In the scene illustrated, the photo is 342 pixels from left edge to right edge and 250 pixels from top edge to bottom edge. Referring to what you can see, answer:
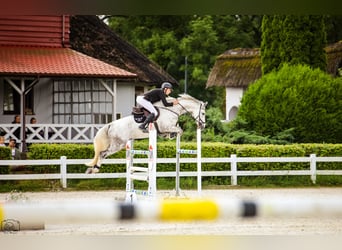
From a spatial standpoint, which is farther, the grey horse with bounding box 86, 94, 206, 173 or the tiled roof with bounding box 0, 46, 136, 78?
the tiled roof with bounding box 0, 46, 136, 78

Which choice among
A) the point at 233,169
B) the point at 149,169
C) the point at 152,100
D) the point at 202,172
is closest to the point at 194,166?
the point at 202,172

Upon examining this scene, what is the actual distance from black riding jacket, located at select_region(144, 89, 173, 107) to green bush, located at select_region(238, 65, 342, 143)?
406 centimetres

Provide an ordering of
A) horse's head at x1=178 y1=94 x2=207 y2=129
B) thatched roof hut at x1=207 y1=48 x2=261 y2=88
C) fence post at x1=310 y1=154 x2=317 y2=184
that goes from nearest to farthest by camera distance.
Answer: horse's head at x1=178 y1=94 x2=207 y2=129 < fence post at x1=310 y1=154 x2=317 y2=184 < thatched roof hut at x1=207 y1=48 x2=261 y2=88

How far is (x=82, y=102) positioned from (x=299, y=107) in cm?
321

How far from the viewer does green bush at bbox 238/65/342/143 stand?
38.7ft

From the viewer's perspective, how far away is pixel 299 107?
38.9ft

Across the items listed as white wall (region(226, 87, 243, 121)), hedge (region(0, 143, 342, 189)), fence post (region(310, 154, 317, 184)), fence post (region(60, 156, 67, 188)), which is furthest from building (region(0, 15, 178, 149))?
fence post (region(310, 154, 317, 184))

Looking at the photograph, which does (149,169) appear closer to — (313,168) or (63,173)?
(63,173)

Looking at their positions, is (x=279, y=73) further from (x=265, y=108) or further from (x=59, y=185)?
(x=59, y=185)

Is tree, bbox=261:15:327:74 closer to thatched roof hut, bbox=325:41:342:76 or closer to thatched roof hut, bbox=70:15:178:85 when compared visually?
thatched roof hut, bbox=325:41:342:76

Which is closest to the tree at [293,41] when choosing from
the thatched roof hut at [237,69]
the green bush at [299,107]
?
the green bush at [299,107]

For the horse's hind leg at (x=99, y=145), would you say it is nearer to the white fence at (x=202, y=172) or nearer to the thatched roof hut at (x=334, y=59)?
the white fence at (x=202, y=172)

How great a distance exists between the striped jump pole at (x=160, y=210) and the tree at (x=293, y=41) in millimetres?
11280
